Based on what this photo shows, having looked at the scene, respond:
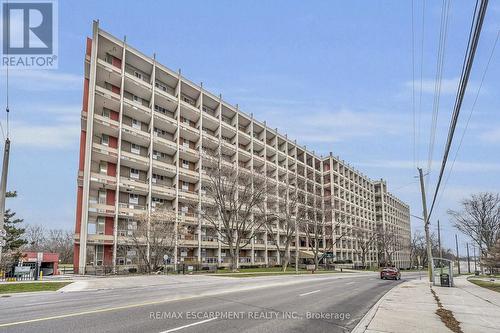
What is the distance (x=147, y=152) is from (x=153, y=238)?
57.8 ft

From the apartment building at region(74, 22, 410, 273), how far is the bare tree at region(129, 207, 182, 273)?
2297mm

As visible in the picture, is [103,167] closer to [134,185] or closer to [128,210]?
[134,185]

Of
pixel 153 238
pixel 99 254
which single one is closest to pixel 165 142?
pixel 99 254

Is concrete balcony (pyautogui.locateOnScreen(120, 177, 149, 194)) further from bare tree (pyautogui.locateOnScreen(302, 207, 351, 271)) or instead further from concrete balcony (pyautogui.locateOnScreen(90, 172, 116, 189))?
bare tree (pyautogui.locateOnScreen(302, 207, 351, 271))

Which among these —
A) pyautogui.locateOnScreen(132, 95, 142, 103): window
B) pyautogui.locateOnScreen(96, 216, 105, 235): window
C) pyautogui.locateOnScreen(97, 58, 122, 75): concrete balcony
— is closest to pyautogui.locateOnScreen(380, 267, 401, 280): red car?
pyautogui.locateOnScreen(96, 216, 105, 235): window

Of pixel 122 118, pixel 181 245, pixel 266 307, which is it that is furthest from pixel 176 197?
pixel 266 307

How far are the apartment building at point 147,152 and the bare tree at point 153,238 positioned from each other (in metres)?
2.30

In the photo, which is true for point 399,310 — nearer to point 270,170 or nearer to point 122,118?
point 122,118

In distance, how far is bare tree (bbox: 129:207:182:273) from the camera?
40250 mm

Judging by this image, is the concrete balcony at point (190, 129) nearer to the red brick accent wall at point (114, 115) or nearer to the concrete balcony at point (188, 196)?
the concrete balcony at point (188, 196)

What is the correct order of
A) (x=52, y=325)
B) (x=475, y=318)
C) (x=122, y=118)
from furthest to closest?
(x=122, y=118) < (x=475, y=318) < (x=52, y=325)

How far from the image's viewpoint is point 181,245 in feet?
171

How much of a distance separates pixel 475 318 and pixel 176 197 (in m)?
46.3

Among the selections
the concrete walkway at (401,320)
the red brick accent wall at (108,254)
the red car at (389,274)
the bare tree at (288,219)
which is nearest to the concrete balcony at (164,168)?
the red brick accent wall at (108,254)
